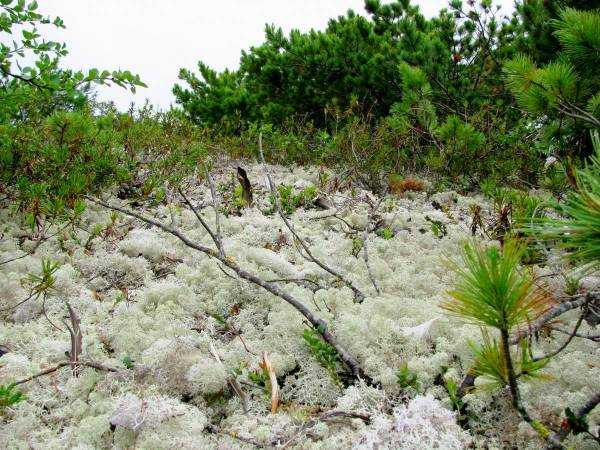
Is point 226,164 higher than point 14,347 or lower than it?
higher

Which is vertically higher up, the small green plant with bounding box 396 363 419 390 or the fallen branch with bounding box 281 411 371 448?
the small green plant with bounding box 396 363 419 390

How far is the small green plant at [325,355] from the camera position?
6.73 ft

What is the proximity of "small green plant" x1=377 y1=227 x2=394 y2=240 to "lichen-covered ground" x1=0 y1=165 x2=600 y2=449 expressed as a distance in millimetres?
80

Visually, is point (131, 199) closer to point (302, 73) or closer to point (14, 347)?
point (14, 347)

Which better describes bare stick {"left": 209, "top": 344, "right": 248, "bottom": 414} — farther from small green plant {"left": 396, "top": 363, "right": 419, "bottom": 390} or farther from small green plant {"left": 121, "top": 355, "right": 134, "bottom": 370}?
small green plant {"left": 396, "top": 363, "right": 419, "bottom": 390}

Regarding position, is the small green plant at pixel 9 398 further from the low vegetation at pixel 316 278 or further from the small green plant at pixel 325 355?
the small green plant at pixel 325 355

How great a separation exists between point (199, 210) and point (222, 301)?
1775mm

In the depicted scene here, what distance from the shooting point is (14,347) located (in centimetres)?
228

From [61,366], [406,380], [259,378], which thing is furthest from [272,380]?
[61,366]

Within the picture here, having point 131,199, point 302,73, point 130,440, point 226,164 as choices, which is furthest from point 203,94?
point 130,440

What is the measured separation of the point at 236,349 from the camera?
2.31 metres

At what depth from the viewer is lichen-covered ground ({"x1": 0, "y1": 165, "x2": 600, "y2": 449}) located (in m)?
1.76

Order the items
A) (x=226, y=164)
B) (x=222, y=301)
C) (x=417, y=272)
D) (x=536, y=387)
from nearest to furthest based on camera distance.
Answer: (x=536, y=387) < (x=222, y=301) < (x=417, y=272) < (x=226, y=164)

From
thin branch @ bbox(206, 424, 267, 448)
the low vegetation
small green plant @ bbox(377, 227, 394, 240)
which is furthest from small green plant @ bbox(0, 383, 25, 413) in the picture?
small green plant @ bbox(377, 227, 394, 240)
